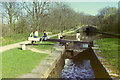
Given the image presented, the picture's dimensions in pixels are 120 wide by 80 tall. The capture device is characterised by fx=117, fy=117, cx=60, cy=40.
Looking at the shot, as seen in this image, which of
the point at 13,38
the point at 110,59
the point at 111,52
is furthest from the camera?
the point at 13,38

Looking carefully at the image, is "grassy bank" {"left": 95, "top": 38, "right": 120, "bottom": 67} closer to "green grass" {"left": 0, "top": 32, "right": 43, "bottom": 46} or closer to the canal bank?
the canal bank

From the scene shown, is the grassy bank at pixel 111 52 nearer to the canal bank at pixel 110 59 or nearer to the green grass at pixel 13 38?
the canal bank at pixel 110 59

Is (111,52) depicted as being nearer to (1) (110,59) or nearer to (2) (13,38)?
(1) (110,59)

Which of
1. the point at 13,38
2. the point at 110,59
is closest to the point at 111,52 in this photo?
the point at 110,59

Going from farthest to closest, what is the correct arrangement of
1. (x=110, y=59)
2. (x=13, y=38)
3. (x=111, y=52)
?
(x=13, y=38), (x=111, y=52), (x=110, y=59)

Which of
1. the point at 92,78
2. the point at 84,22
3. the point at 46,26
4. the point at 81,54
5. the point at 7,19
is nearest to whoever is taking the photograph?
the point at 92,78

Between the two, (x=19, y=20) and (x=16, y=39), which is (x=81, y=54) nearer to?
(x=16, y=39)

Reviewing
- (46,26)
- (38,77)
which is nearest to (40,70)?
(38,77)

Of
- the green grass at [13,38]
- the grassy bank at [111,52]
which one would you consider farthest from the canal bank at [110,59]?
the green grass at [13,38]

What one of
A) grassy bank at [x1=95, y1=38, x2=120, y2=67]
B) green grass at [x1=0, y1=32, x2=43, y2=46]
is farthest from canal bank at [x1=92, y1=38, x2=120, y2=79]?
green grass at [x1=0, y1=32, x2=43, y2=46]

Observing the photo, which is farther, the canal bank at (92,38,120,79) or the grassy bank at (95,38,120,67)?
the grassy bank at (95,38,120,67)

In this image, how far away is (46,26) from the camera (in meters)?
39.7

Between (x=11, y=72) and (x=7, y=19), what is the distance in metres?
21.8

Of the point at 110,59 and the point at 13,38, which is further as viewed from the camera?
the point at 13,38
